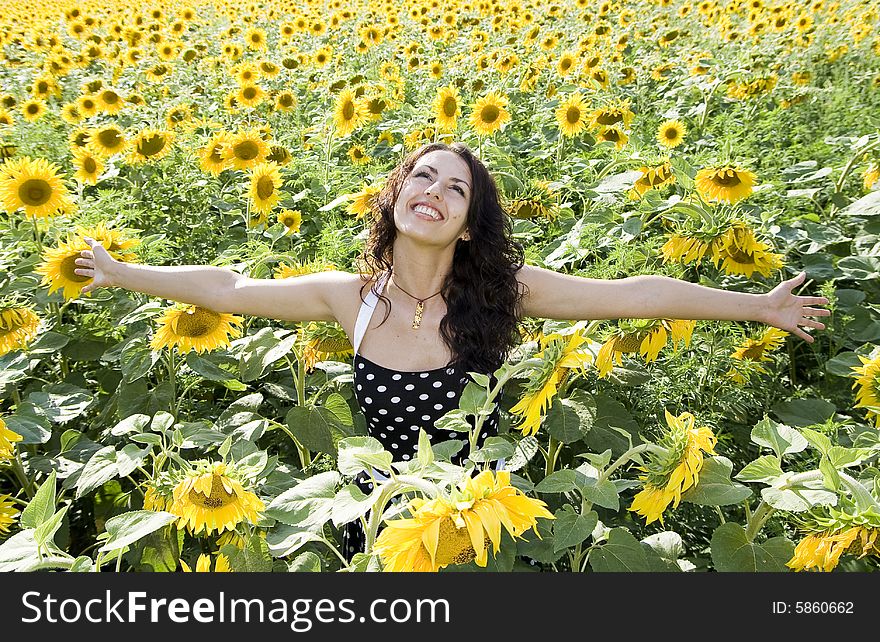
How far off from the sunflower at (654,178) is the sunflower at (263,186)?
125cm

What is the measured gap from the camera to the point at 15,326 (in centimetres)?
182

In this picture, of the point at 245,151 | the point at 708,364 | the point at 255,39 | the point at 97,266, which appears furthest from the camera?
the point at 255,39

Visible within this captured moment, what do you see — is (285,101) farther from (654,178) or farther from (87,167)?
(654,178)

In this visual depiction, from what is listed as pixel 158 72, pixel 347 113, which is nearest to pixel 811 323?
pixel 347 113

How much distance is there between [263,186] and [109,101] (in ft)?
6.75

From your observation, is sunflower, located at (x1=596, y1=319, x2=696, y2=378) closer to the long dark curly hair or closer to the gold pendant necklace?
the long dark curly hair

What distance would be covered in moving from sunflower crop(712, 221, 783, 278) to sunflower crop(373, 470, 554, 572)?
1073mm

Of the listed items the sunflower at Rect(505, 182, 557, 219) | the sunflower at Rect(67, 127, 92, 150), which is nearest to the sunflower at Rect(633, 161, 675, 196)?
the sunflower at Rect(505, 182, 557, 219)

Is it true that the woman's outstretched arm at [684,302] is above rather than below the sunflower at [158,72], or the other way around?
below

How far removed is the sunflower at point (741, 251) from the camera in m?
1.74

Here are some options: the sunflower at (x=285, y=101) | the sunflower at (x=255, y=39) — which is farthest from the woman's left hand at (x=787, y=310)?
the sunflower at (x=255, y=39)

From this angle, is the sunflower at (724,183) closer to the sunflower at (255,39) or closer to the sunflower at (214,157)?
the sunflower at (214,157)

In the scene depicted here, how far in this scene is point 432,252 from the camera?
5.75 ft

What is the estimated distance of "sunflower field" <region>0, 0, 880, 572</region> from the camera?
1121 mm
